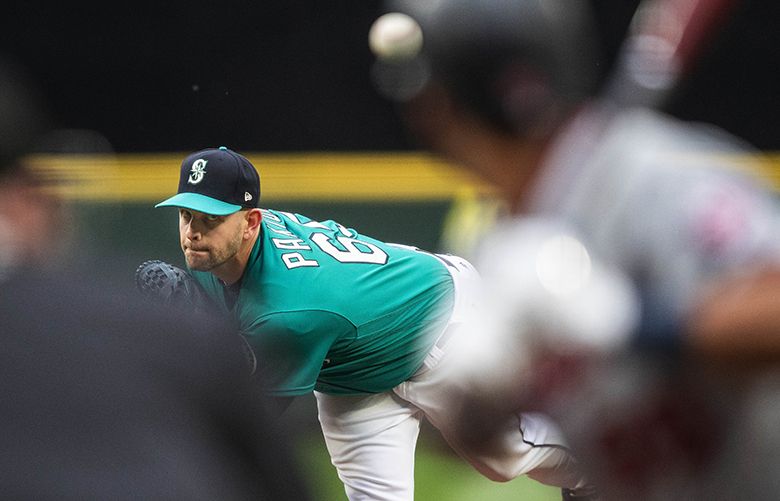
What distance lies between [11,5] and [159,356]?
253 inches

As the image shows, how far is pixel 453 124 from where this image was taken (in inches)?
73.4

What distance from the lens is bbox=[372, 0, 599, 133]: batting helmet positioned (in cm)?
178

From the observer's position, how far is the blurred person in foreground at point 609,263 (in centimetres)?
161

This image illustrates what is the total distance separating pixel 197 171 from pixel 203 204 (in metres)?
0.13

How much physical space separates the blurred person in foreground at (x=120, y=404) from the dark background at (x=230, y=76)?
5.77m

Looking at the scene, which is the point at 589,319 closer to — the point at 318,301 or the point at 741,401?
the point at 741,401

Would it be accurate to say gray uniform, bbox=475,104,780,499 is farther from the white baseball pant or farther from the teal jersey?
the white baseball pant

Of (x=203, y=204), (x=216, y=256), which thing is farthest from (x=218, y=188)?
(x=216, y=256)

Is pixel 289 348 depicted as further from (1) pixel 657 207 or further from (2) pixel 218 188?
(1) pixel 657 207

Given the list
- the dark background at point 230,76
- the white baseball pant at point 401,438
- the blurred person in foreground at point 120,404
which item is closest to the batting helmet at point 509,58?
the blurred person in foreground at point 120,404

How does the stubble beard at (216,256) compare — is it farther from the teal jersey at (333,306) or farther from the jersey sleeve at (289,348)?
the jersey sleeve at (289,348)

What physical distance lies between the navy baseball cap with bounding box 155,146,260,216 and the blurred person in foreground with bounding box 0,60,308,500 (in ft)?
7.64

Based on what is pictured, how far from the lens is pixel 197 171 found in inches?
150

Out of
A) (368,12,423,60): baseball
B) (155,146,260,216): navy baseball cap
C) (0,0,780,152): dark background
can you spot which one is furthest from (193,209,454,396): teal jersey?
(0,0,780,152): dark background
